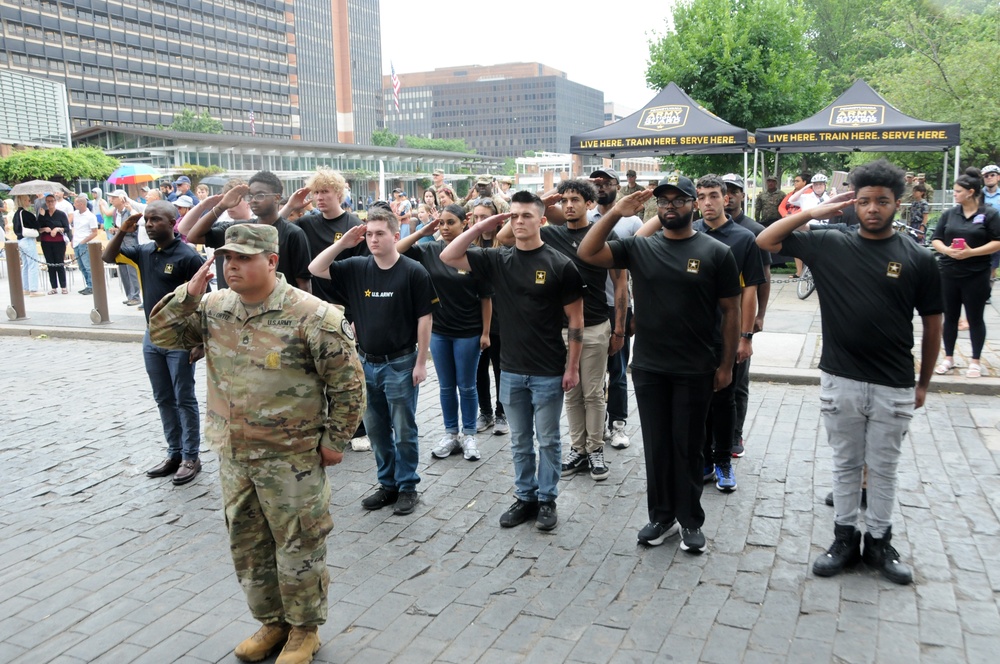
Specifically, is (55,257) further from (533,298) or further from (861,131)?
(861,131)

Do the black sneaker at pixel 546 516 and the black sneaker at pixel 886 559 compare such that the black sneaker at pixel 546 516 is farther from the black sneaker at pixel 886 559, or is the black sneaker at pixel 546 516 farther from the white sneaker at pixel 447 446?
the black sneaker at pixel 886 559

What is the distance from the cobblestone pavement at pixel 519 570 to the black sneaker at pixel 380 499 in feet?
0.27

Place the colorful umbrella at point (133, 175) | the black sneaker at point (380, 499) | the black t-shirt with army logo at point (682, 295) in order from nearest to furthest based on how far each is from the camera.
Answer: the black t-shirt with army logo at point (682, 295)
the black sneaker at point (380, 499)
the colorful umbrella at point (133, 175)

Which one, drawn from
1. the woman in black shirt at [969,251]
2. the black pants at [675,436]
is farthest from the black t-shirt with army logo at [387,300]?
the woman in black shirt at [969,251]

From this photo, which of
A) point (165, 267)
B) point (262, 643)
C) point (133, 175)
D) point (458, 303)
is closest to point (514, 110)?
point (133, 175)

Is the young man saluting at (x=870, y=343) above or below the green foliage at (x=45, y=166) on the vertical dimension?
below

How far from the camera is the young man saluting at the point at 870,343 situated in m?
4.21

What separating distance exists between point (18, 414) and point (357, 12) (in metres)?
182

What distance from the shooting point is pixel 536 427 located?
206 inches

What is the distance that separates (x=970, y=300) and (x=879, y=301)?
4560 millimetres

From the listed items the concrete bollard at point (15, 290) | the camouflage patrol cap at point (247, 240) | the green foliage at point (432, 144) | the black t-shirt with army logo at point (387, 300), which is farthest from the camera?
the green foliage at point (432, 144)

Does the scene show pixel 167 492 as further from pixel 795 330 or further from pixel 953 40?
pixel 953 40

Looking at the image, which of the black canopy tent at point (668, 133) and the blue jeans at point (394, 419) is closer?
the blue jeans at point (394, 419)

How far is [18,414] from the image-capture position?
803 cm
